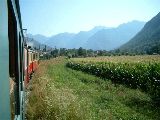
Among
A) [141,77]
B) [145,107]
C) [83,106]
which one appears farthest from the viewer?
[141,77]

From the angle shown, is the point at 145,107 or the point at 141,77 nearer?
the point at 145,107

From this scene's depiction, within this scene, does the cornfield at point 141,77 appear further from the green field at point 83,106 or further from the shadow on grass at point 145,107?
the green field at point 83,106

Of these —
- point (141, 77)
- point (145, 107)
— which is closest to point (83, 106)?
point (145, 107)

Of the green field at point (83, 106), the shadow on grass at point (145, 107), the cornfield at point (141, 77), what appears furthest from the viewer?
the cornfield at point (141, 77)

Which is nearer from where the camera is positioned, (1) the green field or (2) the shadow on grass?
(1) the green field

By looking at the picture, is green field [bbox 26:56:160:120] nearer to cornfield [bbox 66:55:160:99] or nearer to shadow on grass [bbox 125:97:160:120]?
shadow on grass [bbox 125:97:160:120]

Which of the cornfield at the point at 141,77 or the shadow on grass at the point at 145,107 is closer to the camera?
the shadow on grass at the point at 145,107

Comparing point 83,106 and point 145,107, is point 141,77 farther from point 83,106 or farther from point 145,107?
point 83,106

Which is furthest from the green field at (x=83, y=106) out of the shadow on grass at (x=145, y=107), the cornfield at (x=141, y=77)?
the cornfield at (x=141, y=77)

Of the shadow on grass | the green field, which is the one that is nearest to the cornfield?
the shadow on grass

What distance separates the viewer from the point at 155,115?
10836 mm

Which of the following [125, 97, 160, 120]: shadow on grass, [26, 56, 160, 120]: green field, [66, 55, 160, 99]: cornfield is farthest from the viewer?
[66, 55, 160, 99]: cornfield

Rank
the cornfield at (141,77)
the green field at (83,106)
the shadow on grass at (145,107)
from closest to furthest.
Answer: the green field at (83,106), the shadow on grass at (145,107), the cornfield at (141,77)

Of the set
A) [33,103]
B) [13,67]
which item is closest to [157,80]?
[33,103]
